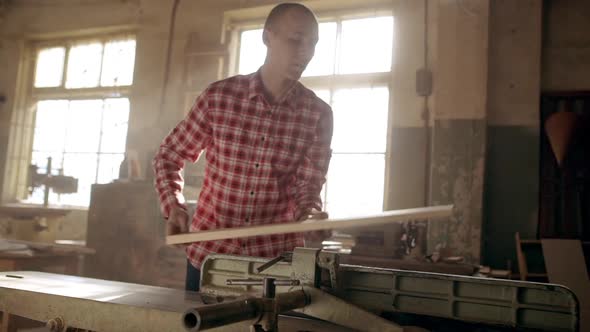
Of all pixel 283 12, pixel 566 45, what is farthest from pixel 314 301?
pixel 566 45

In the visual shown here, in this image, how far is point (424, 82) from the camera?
4621 mm

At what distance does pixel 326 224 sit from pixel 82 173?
5987 millimetres

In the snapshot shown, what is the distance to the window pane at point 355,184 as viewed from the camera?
504cm

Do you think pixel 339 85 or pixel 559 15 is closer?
pixel 559 15

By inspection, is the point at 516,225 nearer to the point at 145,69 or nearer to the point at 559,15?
the point at 559,15

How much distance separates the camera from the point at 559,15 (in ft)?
14.5

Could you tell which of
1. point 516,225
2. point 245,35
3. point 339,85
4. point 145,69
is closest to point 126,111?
point 145,69

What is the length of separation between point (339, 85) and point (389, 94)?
58cm

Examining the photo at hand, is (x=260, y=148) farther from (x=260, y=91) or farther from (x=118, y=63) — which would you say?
(x=118, y=63)

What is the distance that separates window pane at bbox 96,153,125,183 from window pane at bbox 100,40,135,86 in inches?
39.3

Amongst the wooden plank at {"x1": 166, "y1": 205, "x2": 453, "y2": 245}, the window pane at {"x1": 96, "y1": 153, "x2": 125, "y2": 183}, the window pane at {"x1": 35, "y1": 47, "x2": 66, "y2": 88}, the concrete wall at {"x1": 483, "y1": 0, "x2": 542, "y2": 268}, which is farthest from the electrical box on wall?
the window pane at {"x1": 35, "y1": 47, "x2": 66, "y2": 88}

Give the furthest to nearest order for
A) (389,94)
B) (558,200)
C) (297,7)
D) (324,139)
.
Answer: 1. (389,94)
2. (558,200)
3. (324,139)
4. (297,7)

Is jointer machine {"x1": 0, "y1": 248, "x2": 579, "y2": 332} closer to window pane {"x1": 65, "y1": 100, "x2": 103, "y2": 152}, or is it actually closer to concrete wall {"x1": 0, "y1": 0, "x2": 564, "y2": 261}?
concrete wall {"x1": 0, "y1": 0, "x2": 564, "y2": 261}

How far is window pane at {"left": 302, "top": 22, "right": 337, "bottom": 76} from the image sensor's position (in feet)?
17.6
